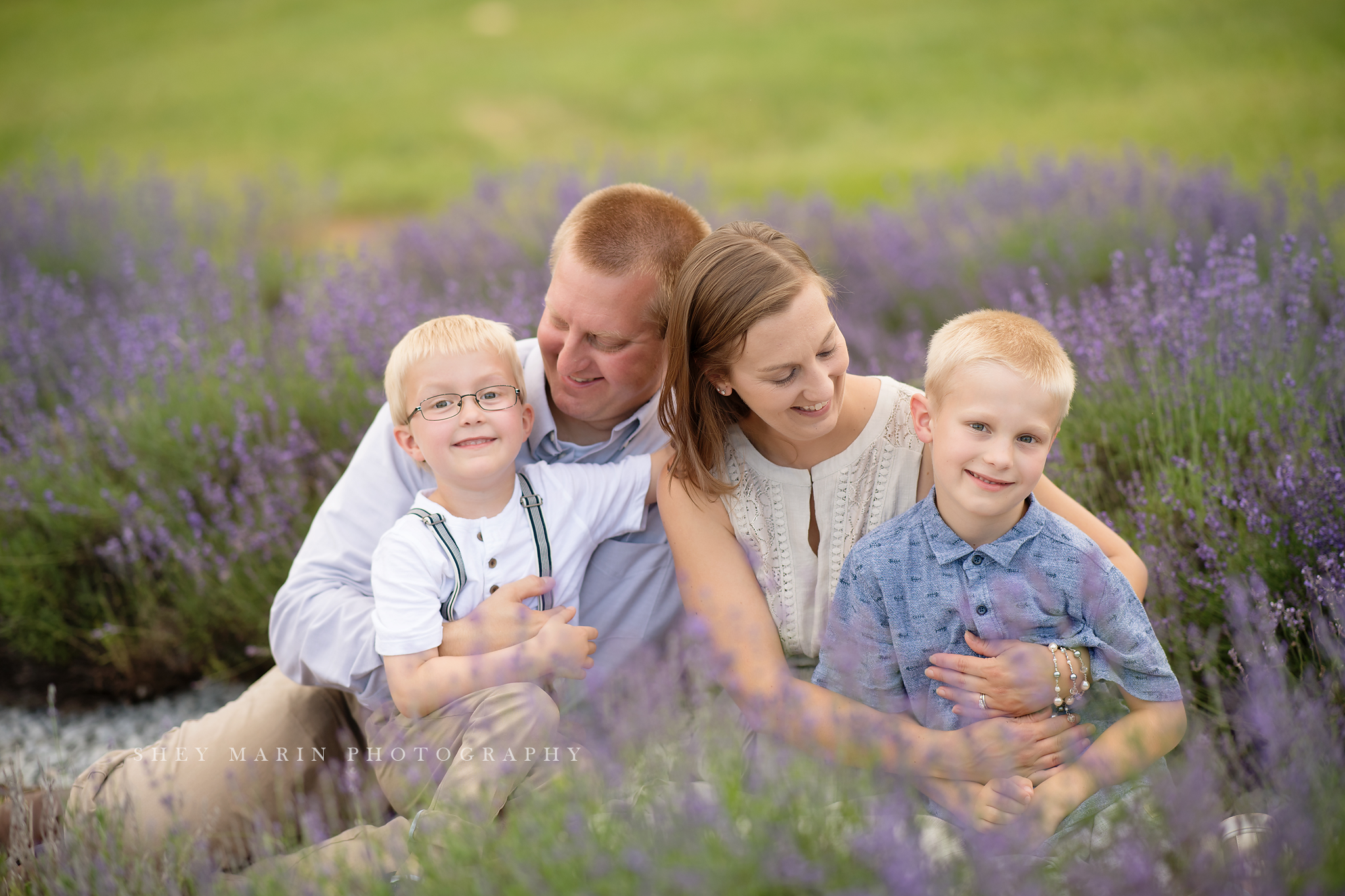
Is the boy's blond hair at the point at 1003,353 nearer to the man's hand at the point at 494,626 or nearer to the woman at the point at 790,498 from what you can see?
the woman at the point at 790,498

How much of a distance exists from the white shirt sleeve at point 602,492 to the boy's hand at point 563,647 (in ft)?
0.82

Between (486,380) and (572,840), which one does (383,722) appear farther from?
(572,840)

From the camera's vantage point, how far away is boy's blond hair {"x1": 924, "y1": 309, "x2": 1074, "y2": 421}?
1.81 m

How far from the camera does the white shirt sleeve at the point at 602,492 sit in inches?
90.0

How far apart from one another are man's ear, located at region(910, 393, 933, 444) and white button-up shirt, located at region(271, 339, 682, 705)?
0.67m

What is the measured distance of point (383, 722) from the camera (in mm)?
2260

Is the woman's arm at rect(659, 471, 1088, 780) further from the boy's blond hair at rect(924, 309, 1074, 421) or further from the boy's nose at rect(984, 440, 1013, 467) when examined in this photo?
the boy's blond hair at rect(924, 309, 1074, 421)

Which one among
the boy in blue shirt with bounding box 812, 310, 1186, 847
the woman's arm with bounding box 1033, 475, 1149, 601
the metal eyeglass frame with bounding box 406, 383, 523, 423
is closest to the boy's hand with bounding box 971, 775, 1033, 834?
the boy in blue shirt with bounding box 812, 310, 1186, 847

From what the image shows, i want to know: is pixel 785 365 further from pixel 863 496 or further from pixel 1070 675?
pixel 1070 675

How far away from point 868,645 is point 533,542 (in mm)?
750

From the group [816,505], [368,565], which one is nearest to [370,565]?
[368,565]

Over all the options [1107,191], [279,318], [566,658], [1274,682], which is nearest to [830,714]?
[566,658]

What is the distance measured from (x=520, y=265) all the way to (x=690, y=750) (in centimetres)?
374

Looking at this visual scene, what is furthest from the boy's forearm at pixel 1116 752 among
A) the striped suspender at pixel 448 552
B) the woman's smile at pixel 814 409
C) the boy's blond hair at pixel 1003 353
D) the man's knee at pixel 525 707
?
the striped suspender at pixel 448 552
